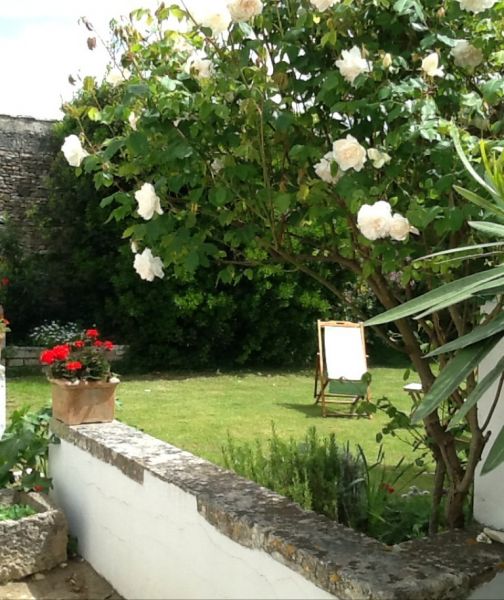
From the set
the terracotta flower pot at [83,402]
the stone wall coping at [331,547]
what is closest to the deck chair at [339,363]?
the terracotta flower pot at [83,402]

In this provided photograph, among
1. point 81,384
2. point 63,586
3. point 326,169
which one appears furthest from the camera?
point 81,384

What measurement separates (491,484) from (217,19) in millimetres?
1628

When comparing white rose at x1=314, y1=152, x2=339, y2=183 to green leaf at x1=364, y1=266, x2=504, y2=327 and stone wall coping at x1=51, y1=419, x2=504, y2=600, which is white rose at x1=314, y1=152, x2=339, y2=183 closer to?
green leaf at x1=364, y1=266, x2=504, y2=327

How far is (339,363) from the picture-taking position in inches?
306

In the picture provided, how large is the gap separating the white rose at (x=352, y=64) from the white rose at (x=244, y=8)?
0.27 m

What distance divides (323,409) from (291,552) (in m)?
5.16

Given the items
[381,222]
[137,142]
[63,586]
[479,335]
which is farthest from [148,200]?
[63,586]

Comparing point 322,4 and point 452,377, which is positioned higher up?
point 322,4

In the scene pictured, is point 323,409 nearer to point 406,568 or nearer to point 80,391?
point 80,391

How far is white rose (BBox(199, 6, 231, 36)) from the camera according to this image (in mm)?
1990

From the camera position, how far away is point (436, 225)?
1.90 m

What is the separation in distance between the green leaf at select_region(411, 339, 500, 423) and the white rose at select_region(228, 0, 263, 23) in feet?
3.64

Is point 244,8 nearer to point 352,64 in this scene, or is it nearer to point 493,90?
point 352,64

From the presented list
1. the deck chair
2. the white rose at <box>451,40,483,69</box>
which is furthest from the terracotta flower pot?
the deck chair
